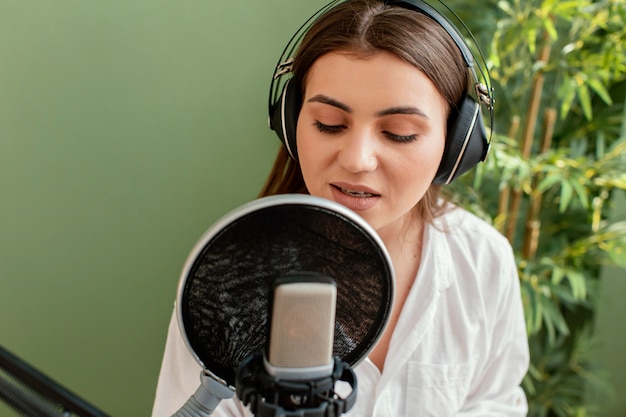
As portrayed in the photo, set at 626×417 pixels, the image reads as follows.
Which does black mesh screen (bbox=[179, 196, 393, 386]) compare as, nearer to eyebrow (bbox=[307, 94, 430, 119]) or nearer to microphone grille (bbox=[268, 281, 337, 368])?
microphone grille (bbox=[268, 281, 337, 368])

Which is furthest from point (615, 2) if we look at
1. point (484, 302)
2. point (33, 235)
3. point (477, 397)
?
point (33, 235)

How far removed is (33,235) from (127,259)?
227 millimetres

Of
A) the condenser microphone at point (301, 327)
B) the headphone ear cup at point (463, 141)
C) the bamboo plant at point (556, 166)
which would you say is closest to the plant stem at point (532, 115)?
the bamboo plant at point (556, 166)

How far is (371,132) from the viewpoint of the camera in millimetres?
832

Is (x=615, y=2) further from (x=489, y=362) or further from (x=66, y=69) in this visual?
(x=66, y=69)

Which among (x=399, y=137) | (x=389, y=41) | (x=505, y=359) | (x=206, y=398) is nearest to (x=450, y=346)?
(x=505, y=359)

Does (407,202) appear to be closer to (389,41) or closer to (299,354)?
(389,41)

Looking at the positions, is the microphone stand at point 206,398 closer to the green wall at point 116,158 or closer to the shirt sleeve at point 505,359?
the shirt sleeve at point 505,359

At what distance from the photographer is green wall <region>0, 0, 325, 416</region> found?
1.48 metres

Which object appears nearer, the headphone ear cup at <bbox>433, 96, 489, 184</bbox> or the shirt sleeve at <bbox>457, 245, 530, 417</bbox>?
the headphone ear cup at <bbox>433, 96, 489, 184</bbox>

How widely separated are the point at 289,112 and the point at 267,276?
386 mm

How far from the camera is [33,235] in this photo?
158cm

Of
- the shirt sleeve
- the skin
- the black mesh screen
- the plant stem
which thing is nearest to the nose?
the skin

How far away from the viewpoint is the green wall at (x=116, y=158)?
58.3 inches
